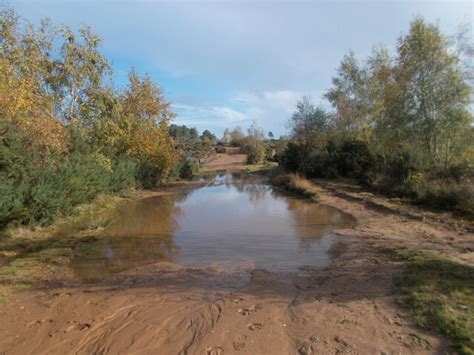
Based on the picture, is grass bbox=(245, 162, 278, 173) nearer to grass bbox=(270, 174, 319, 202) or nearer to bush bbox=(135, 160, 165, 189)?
grass bbox=(270, 174, 319, 202)

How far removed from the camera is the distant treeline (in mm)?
10281

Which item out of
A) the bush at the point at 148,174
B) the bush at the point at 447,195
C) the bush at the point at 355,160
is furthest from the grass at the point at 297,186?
the bush at the point at 148,174

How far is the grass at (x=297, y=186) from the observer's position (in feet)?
68.0

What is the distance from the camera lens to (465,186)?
12.1 metres

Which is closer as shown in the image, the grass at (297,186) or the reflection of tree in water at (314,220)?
the reflection of tree in water at (314,220)

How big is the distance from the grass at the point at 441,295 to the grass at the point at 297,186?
12051 millimetres

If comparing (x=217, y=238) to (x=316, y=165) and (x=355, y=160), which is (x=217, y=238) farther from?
(x=316, y=165)

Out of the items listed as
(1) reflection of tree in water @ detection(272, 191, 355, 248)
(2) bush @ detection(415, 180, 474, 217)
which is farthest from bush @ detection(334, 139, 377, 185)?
(2) bush @ detection(415, 180, 474, 217)

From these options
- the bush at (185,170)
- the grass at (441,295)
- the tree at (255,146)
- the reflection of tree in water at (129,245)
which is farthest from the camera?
the tree at (255,146)

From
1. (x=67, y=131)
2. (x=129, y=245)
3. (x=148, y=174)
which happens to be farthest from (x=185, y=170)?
(x=129, y=245)

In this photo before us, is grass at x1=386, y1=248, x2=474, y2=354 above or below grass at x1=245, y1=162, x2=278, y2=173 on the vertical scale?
above

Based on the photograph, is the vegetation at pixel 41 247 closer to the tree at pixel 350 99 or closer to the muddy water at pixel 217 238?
the muddy water at pixel 217 238

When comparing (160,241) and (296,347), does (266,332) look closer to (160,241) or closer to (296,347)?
(296,347)

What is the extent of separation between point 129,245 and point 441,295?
8035mm
